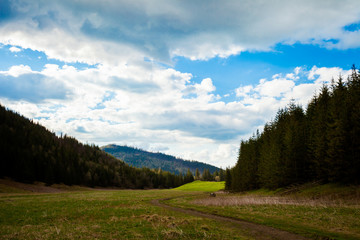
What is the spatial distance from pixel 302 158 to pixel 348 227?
38.3 meters

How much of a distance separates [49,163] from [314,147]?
105350 millimetres

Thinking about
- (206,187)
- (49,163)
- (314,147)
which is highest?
(314,147)

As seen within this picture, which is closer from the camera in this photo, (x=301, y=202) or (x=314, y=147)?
(x=301, y=202)

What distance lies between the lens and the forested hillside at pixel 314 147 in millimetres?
35688

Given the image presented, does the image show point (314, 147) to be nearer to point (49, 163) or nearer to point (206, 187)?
point (206, 187)

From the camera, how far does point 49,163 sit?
329ft

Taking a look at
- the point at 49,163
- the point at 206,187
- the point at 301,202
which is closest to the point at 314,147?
the point at 301,202

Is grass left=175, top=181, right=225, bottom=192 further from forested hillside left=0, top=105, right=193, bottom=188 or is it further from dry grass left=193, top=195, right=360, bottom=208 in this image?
dry grass left=193, top=195, right=360, bottom=208

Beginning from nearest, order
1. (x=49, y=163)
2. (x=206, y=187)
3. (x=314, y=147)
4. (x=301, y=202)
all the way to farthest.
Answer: (x=301, y=202) → (x=314, y=147) → (x=49, y=163) → (x=206, y=187)

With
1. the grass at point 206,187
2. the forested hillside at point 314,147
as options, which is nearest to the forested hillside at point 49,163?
the grass at point 206,187

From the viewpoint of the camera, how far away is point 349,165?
35.2m

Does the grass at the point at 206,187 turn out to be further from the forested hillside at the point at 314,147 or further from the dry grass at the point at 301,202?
the dry grass at the point at 301,202

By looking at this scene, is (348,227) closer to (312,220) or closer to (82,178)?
(312,220)

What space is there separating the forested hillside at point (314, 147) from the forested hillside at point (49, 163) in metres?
82.4
